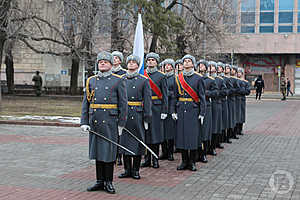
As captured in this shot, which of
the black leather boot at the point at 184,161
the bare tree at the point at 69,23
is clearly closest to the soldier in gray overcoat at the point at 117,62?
the black leather boot at the point at 184,161

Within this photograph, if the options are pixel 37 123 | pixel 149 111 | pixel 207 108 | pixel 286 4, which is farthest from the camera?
pixel 286 4

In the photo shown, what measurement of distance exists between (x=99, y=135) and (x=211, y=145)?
14.0ft

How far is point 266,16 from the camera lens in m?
51.9

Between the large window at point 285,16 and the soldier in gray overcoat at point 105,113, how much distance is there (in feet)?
154

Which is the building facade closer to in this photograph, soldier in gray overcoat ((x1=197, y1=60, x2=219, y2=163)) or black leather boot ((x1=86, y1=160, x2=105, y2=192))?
soldier in gray overcoat ((x1=197, y1=60, x2=219, y2=163))

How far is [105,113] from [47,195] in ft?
4.57

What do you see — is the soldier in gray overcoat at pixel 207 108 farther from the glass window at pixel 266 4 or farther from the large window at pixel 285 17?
the glass window at pixel 266 4

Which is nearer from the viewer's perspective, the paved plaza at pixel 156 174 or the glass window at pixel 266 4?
the paved plaza at pixel 156 174

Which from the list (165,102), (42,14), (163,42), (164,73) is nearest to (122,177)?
(165,102)

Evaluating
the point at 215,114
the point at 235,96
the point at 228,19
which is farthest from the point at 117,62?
the point at 228,19

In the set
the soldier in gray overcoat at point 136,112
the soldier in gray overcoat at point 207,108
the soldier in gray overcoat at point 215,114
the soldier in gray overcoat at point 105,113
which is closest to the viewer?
the soldier in gray overcoat at point 105,113

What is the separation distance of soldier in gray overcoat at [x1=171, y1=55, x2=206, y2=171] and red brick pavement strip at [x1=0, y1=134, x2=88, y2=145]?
3935 mm

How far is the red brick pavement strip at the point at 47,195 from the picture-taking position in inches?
265

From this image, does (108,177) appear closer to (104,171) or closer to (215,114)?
(104,171)
